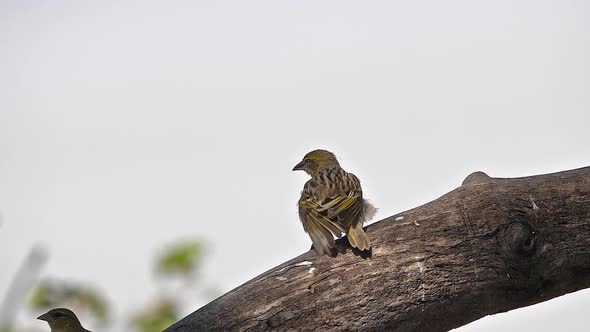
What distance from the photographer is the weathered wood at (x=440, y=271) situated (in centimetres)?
406

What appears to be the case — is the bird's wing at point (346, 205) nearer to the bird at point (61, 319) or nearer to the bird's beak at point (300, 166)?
the bird's beak at point (300, 166)

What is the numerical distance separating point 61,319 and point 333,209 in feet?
6.19

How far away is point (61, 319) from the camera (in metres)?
5.47

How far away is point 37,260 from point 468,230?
2.53 meters

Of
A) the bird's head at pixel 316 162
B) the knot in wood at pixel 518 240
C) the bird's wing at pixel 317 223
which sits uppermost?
the bird's head at pixel 316 162

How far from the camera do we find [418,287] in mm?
4172

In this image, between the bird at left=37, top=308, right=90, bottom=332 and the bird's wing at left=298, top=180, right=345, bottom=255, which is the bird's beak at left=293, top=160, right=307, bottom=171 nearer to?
the bird's wing at left=298, top=180, right=345, bottom=255

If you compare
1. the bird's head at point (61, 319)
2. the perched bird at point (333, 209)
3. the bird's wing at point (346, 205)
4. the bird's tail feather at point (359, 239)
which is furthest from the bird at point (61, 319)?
the bird's tail feather at point (359, 239)

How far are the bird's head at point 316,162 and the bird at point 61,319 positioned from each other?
2.31 meters

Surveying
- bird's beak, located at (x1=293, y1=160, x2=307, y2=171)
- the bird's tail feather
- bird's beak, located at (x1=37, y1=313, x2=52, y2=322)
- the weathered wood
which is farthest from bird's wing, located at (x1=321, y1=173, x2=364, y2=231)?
bird's beak, located at (x1=37, y1=313, x2=52, y2=322)

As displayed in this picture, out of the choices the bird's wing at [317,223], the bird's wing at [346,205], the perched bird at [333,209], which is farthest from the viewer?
the bird's wing at [346,205]

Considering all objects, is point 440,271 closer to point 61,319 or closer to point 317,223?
point 317,223

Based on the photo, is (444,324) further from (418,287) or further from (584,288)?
(584,288)

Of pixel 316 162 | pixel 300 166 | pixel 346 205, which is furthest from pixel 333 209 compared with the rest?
pixel 300 166
